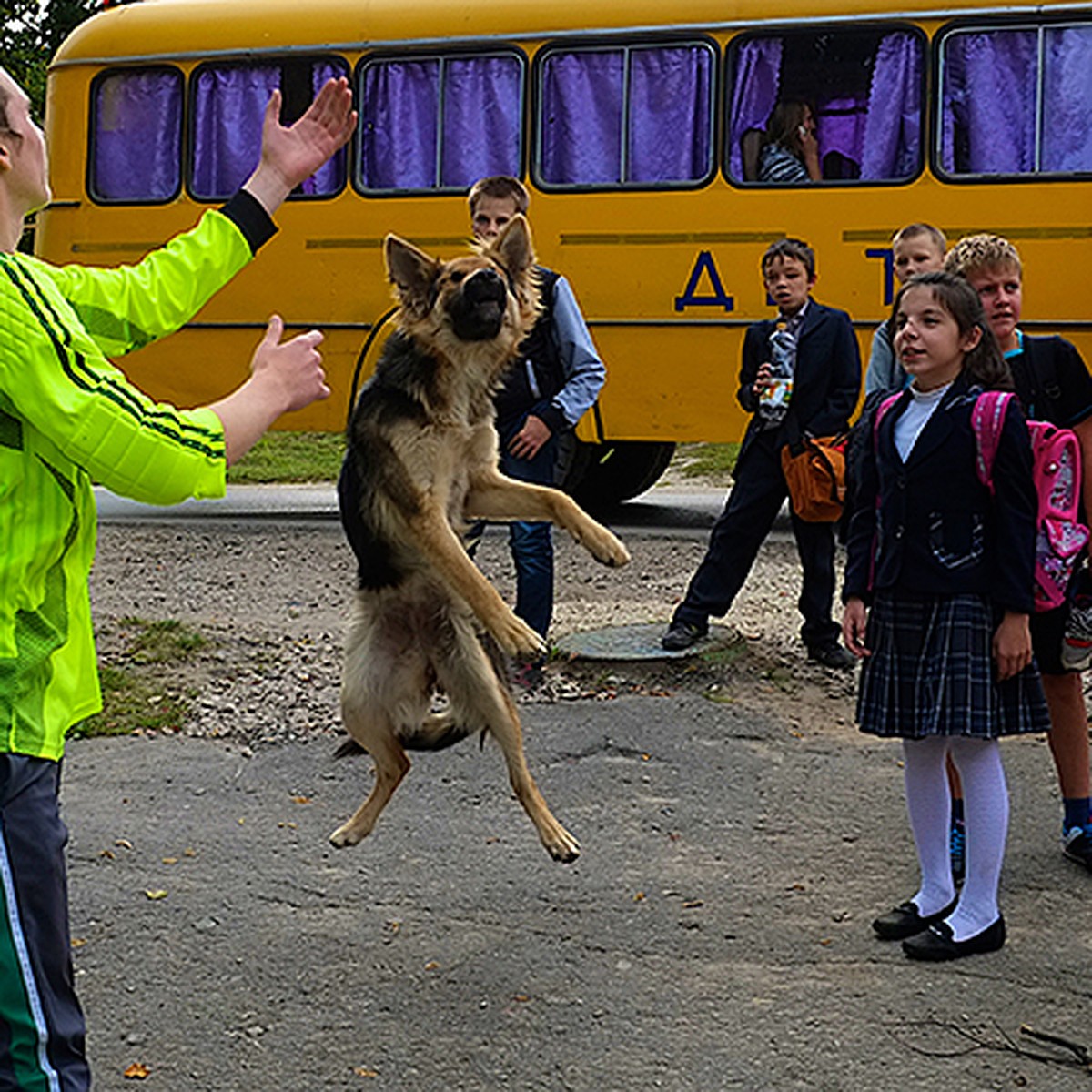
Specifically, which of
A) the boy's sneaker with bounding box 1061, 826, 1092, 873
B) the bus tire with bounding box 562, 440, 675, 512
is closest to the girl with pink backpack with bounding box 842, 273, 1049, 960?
the boy's sneaker with bounding box 1061, 826, 1092, 873

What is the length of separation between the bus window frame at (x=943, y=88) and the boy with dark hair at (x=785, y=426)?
3.60m

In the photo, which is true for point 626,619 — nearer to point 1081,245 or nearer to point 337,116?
point 1081,245

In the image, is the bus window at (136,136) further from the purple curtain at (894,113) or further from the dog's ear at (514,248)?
the dog's ear at (514,248)

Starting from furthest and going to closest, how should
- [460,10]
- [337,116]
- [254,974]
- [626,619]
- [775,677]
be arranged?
1. [460,10]
2. [626,619]
3. [775,677]
4. [254,974]
5. [337,116]

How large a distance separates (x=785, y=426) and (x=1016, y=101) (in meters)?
4.28

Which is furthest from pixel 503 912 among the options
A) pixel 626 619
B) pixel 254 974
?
pixel 626 619

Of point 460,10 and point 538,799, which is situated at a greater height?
point 460,10

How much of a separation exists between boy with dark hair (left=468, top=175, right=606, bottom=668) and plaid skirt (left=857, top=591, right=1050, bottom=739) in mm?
1694

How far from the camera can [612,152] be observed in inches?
447

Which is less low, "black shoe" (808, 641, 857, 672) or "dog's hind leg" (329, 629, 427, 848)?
"dog's hind leg" (329, 629, 427, 848)

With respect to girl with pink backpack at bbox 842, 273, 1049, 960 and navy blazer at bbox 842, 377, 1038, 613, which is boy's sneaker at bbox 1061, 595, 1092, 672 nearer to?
girl with pink backpack at bbox 842, 273, 1049, 960

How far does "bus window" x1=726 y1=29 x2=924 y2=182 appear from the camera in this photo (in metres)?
10.7

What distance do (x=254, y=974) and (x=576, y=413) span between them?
266cm

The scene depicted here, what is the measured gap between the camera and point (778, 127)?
11.1 metres
